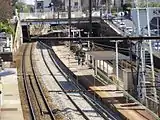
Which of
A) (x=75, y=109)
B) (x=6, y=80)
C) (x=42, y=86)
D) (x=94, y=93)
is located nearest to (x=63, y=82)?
(x=42, y=86)

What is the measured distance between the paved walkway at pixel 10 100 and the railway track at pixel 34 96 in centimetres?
51

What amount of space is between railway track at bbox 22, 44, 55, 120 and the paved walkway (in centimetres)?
51

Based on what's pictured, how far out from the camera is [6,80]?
2459cm

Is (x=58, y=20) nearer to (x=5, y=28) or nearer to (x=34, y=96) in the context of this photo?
(x=5, y=28)

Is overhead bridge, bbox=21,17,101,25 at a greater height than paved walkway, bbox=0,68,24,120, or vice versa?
overhead bridge, bbox=21,17,101,25

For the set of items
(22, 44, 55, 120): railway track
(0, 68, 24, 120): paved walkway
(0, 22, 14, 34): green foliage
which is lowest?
(22, 44, 55, 120): railway track

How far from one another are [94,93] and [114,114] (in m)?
3.67

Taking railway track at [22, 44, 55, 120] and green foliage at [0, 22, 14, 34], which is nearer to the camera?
railway track at [22, 44, 55, 120]

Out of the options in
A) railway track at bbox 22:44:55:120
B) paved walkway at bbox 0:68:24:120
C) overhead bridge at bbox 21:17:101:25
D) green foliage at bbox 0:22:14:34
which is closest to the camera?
paved walkway at bbox 0:68:24:120

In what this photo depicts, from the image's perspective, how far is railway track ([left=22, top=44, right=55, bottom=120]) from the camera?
17.5 meters

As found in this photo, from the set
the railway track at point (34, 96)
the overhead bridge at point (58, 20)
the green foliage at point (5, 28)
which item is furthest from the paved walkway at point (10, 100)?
the overhead bridge at point (58, 20)

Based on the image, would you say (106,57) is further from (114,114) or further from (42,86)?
(114,114)

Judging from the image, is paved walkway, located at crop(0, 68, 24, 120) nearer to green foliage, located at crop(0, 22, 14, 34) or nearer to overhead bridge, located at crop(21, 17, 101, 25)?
green foliage, located at crop(0, 22, 14, 34)

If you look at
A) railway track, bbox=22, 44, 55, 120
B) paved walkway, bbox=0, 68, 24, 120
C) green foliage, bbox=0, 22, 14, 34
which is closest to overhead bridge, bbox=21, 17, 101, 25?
green foliage, bbox=0, 22, 14, 34
